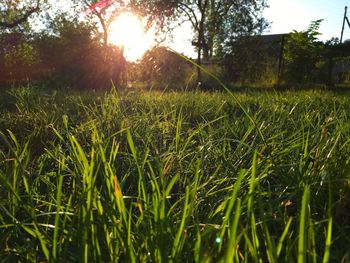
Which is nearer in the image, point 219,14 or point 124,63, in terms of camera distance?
point 124,63

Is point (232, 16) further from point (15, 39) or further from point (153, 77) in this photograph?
point (15, 39)

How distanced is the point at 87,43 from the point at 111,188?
14.4 metres

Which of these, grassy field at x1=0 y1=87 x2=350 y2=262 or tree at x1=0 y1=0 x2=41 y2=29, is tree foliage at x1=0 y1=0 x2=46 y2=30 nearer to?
tree at x1=0 y1=0 x2=41 y2=29

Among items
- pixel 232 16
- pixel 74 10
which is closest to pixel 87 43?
pixel 232 16

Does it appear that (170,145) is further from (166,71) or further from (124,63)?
(166,71)

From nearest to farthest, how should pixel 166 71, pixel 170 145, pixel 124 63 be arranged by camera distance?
pixel 170 145 → pixel 124 63 → pixel 166 71

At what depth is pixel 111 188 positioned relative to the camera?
83cm

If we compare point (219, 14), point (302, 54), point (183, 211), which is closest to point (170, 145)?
point (183, 211)

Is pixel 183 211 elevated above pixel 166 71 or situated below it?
below

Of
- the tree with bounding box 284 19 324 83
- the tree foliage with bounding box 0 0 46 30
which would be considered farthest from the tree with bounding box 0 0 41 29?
the tree with bounding box 284 19 324 83

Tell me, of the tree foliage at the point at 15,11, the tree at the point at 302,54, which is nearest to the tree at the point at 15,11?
the tree foliage at the point at 15,11

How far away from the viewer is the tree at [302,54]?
46.2 ft

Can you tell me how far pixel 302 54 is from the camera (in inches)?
555

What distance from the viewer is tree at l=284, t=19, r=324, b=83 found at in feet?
46.2
